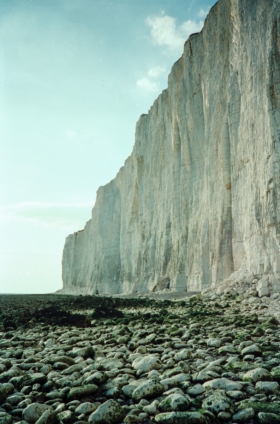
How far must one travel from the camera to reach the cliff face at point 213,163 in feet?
36.7

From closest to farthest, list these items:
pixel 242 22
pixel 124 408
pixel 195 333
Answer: pixel 124 408, pixel 195 333, pixel 242 22

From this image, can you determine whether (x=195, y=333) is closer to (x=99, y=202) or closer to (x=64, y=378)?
(x=64, y=378)

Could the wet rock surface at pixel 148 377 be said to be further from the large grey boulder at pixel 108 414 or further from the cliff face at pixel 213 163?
the cliff face at pixel 213 163

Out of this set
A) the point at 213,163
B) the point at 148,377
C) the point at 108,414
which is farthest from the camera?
the point at 213,163

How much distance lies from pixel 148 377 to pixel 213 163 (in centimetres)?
1388

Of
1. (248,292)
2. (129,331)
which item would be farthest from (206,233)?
(129,331)

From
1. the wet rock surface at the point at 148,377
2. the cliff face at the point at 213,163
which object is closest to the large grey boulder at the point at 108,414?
the wet rock surface at the point at 148,377

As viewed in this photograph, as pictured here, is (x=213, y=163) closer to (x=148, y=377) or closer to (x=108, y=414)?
(x=148, y=377)

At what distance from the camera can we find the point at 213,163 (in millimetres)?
16578

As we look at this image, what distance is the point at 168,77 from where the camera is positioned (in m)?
24.7

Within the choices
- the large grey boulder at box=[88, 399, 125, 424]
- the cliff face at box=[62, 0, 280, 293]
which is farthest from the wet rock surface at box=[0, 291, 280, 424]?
the cliff face at box=[62, 0, 280, 293]

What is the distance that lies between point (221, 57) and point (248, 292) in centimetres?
1121

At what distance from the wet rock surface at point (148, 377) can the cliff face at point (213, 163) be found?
579cm

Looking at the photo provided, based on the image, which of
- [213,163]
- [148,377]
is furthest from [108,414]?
[213,163]
